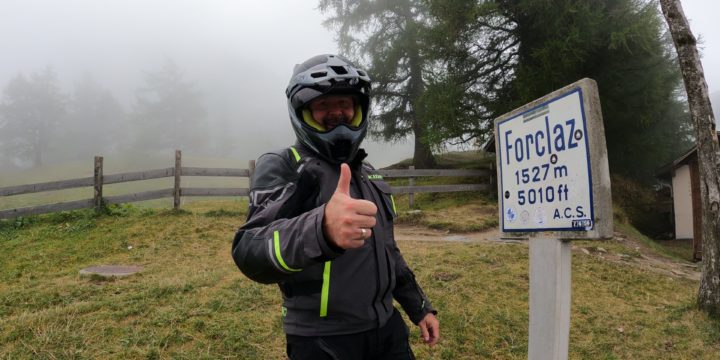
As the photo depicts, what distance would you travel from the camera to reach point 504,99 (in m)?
14.4

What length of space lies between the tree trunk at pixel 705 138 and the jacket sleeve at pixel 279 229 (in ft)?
19.1

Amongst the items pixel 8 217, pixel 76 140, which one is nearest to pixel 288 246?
pixel 8 217

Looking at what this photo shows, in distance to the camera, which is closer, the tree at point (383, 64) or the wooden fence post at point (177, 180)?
the wooden fence post at point (177, 180)

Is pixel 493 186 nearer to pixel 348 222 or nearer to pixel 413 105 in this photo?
pixel 413 105

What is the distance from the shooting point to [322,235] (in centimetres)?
116

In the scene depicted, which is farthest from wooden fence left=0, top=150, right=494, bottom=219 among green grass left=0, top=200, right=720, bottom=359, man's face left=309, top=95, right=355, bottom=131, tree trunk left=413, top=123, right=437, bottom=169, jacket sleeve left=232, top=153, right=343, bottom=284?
tree trunk left=413, top=123, right=437, bottom=169

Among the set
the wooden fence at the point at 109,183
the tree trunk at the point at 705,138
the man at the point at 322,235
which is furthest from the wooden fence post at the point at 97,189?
the tree trunk at the point at 705,138

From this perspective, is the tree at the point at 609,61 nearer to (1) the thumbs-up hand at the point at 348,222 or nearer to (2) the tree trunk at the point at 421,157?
(2) the tree trunk at the point at 421,157

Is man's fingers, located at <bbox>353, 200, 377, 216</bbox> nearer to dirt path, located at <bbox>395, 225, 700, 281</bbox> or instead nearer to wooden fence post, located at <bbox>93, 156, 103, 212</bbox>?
dirt path, located at <bbox>395, 225, 700, 281</bbox>

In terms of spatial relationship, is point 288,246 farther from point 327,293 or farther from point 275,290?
point 275,290

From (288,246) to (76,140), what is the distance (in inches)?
2605

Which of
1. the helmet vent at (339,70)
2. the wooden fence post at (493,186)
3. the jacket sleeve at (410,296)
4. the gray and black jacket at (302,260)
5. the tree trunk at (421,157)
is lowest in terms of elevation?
the jacket sleeve at (410,296)

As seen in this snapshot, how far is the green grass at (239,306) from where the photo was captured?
12.0 feet

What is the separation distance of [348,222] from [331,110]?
30.6 inches
